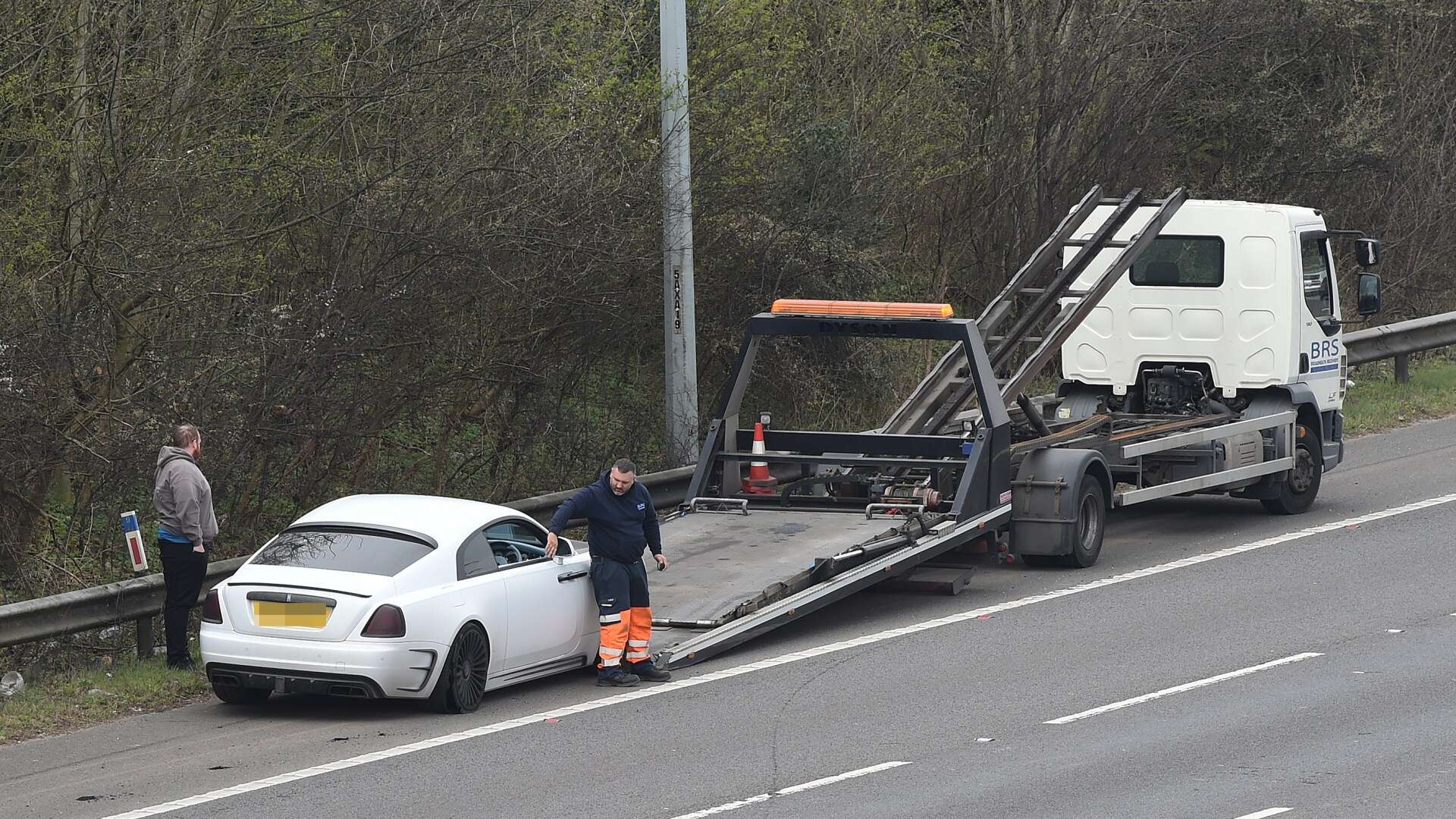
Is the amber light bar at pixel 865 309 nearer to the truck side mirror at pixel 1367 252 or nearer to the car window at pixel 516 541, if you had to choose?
the car window at pixel 516 541

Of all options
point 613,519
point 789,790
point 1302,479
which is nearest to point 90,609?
point 613,519

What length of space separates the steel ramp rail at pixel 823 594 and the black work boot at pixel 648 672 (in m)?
0.08

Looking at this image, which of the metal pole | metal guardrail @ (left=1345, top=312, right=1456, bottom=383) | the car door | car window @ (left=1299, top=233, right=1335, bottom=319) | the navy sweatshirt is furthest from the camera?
metal guardrail @ (left=1345, top=312, right=1456, bottom=383)

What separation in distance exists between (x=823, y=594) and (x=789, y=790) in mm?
3500

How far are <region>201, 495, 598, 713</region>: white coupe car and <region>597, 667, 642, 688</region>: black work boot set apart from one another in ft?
1.15

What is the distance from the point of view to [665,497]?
16719mm

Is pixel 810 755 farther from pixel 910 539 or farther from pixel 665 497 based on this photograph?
pixel 665 497

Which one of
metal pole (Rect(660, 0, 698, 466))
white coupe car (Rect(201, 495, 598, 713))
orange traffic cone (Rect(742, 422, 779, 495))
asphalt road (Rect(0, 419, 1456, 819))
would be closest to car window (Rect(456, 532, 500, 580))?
white coupe car (Rect(201, 495, 598, 713))

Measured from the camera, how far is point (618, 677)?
39.8 feet

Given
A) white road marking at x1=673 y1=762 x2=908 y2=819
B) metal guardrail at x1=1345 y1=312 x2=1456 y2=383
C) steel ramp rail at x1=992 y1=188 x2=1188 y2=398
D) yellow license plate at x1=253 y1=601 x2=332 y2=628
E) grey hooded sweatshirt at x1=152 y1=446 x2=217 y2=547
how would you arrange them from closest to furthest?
white road marking at x1=673 y1=762 x2=908 y2=819 < yellow license plate at x1=253 y1=601 x2=332 y2=628 < grey hooded sweatshirt at x1=152 y1=446 x2=217 y2=547 < steel ramp rail at x1=992 y1=188 x2=1188 y2=398 < metal guardrail at x1=1345 y1=312 x2=1456 y2=383

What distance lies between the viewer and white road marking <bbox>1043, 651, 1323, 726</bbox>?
11031 mm

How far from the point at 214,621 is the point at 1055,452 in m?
7.01

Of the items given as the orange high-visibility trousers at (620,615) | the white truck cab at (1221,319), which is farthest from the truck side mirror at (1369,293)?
the orange high-visibility trousers at (620,615)

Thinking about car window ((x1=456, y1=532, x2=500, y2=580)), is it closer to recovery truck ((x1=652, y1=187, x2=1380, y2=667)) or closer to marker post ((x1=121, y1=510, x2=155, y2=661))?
recovery truck ((x1=652, y1=187, x2=1380, y2=667))
